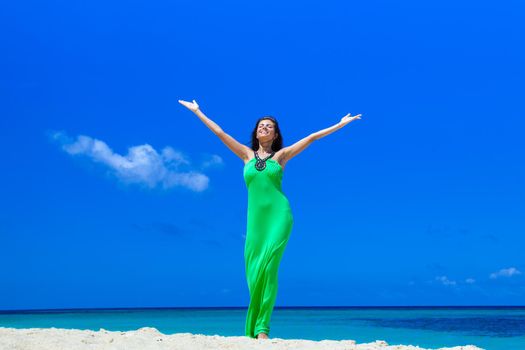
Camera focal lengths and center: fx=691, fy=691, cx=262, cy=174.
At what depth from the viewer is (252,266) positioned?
852 centimetres

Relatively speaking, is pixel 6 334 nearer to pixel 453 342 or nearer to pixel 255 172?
pixel 255 172

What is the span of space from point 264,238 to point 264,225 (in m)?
0.16

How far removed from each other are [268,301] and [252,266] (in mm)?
473

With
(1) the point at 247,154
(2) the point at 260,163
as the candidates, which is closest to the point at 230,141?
(1) the point at 247,154

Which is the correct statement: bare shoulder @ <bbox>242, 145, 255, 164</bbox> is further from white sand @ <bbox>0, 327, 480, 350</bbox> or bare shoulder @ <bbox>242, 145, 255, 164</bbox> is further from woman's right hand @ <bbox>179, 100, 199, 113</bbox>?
white sand @ <bbox>0, 327, 480, 350</bbox>

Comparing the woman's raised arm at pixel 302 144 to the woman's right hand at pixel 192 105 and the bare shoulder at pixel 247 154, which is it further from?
the woman's right hand at pixel 192 105

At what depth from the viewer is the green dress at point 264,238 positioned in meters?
8.39

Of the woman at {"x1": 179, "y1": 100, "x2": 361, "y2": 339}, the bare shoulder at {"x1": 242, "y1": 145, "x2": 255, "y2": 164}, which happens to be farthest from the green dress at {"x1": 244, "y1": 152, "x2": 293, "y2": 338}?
the bare shoulder at {"x1": 242, "y1": 145, "x2": 255, "y2": 164}

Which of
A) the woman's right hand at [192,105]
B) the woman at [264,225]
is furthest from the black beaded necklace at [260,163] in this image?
the woman's right hand at [192,105]

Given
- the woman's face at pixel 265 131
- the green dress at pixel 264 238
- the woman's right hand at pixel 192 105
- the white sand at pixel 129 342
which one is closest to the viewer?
the white sand at pixel 129 342

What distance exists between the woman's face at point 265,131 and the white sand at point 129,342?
8.82 ft

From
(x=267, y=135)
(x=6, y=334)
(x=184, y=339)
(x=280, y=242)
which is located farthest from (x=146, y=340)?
(x=267, y=135)

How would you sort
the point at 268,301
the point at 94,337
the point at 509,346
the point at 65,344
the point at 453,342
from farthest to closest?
the point at 453,342 → the point at 509,346 → the point at 268,301 → the point at 94,337 → the point at 65,344

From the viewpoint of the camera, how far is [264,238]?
27.8 ft
